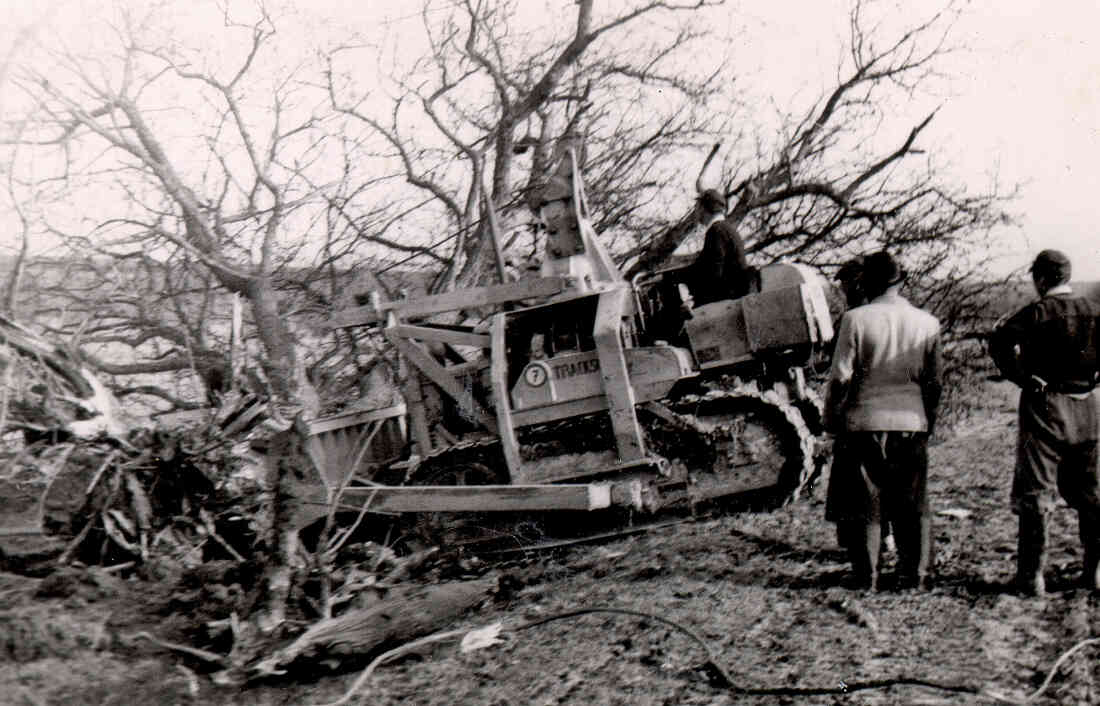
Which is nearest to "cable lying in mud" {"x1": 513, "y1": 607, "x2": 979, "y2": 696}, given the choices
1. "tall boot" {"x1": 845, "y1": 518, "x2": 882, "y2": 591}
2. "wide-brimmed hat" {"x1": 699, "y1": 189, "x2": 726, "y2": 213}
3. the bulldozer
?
"tall boot" {"x1": 845, "y1": 518, "x2": 882, "y2": 591}

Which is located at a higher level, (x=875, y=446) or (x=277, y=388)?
(x=277, y=388)

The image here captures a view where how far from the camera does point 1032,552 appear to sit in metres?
4.66

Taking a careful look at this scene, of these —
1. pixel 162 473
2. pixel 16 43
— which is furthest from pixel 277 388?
pixel 16 43

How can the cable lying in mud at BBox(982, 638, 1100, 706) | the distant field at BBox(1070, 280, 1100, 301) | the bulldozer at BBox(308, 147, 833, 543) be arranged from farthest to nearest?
the bulldozer at BBox(308, 147, 833, 543), the distant field at BBox(1070, 280, 1100, 301), the cable lying in mud at BBox(982, 638, 1100, 706)

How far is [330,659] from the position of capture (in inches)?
188

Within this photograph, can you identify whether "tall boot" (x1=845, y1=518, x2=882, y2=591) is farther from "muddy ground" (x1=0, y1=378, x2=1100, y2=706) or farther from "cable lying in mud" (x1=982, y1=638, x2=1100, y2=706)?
"cable lying in mud" (x1=982, y1=638, x2=1100, y2=706)

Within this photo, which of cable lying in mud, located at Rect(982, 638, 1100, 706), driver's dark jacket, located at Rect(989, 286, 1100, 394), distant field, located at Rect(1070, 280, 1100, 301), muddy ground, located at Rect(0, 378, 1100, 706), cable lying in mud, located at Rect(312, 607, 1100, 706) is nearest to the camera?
cable lying in mud, located at Rect(982, 638, 1100, 706)

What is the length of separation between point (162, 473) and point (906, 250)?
992 cm

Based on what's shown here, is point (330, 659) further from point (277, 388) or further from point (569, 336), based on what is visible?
point (277, 388)

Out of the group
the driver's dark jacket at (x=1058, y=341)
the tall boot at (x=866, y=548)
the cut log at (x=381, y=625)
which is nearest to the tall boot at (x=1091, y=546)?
the driver's dark jacket at (x=1058, y=341)

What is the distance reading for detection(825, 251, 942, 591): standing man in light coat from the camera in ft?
16.3

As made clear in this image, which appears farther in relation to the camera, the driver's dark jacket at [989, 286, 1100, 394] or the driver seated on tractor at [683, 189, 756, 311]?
the driver seated on tractor at [683, 189, 756, 311]

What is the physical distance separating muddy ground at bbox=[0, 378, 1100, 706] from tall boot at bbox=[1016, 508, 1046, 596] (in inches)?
3.4

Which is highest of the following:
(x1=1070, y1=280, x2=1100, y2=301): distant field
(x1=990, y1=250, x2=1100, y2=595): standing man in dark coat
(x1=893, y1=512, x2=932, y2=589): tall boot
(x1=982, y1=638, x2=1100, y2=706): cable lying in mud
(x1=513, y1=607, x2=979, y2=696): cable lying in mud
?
(x1=1070, y1=280, x2=1100, y2=301): distant field
